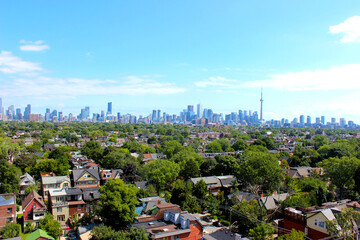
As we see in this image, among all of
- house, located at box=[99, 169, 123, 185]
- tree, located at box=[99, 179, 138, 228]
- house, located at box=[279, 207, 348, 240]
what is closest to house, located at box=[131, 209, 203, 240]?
tree, located at box=[99, 179, 138, 228]

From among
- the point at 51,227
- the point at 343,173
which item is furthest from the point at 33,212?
the point at 343,173

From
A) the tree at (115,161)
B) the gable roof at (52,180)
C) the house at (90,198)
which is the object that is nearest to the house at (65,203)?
the house at (90,198)

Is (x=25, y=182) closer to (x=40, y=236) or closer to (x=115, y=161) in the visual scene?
(x=115, y=161)

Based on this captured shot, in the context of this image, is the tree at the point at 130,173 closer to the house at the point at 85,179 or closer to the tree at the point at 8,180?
the house at the point at 85,179

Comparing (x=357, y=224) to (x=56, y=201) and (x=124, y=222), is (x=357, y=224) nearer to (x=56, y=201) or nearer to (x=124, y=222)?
(x=124, y=222)

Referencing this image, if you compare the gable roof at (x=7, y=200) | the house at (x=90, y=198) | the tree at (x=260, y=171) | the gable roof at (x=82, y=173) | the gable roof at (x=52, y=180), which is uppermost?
the tree at (x=260, y=171)

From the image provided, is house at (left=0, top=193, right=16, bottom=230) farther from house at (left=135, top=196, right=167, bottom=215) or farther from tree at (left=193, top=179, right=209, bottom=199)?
tree at (left=193, top=179, right=209, bottom=199)
